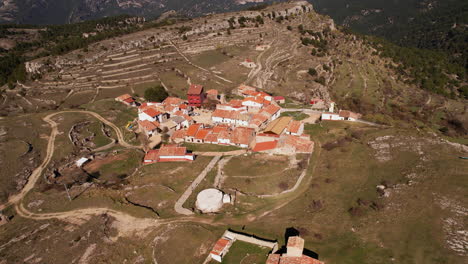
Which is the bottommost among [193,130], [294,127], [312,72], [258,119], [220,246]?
[193,130]

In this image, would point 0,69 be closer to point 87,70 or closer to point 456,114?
point 87,70

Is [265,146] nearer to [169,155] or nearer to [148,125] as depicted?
[169,155]

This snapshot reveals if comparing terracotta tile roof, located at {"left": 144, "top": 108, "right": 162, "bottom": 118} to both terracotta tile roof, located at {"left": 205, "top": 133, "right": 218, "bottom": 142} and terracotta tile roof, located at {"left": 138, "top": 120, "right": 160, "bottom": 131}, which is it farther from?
terracotta tile roof, located at {"left": 205, "top": 133, "right": 218, "bottom": 142}

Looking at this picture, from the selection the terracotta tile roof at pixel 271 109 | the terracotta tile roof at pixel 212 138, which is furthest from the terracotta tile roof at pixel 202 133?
the terracotta tile roof at pixel 271 109

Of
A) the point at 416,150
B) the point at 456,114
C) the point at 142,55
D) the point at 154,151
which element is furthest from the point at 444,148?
the point at 142,55

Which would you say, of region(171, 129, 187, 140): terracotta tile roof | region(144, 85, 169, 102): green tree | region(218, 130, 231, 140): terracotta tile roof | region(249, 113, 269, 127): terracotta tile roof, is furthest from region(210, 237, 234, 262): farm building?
region(144, 85, 169, 102): green tree

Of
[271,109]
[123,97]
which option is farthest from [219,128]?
[123,97]
